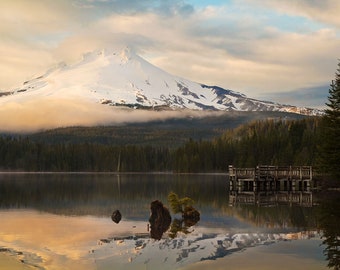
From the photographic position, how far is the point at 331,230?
116ft

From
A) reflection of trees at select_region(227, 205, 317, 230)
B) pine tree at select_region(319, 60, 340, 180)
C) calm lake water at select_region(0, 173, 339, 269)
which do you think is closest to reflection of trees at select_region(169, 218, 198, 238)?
calm lake water at select_region(0, 173, 339, 269)

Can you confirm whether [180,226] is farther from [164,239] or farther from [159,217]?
[164,239]

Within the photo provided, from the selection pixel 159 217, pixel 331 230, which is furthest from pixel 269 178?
pixel 331 230

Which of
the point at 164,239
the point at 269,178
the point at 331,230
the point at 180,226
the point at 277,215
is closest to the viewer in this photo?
the point at 164,239

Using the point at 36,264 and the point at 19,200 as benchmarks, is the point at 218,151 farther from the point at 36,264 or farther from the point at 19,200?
the point at 36,264

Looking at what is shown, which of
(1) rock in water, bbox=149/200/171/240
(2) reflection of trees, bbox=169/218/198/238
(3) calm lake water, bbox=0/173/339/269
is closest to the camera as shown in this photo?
(3) calm lake water, bbox=0/173/339/269

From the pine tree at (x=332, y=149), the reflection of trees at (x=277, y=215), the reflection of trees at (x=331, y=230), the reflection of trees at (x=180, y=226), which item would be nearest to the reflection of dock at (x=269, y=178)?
the pine tree at (x=332, y=149)

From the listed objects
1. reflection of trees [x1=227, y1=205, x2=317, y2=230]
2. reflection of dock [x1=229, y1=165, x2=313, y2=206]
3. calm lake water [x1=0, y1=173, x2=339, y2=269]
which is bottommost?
calm lake water [x1=0, y1=173, x2=339, y2=269]

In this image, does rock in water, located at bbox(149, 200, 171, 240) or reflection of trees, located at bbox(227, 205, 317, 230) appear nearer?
reflection of trees, located at bbox(227, 205, 317, 230)

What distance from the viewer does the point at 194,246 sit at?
31.3 metres

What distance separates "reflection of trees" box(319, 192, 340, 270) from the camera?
26614 mm

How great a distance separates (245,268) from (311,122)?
471 feet

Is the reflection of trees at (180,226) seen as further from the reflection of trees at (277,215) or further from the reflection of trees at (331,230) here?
the reflection of trees at (331,230)

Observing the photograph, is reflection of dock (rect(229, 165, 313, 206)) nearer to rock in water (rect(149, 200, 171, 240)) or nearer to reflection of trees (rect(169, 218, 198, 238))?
reflection of trees (rect(169, 218, 198, 238))
